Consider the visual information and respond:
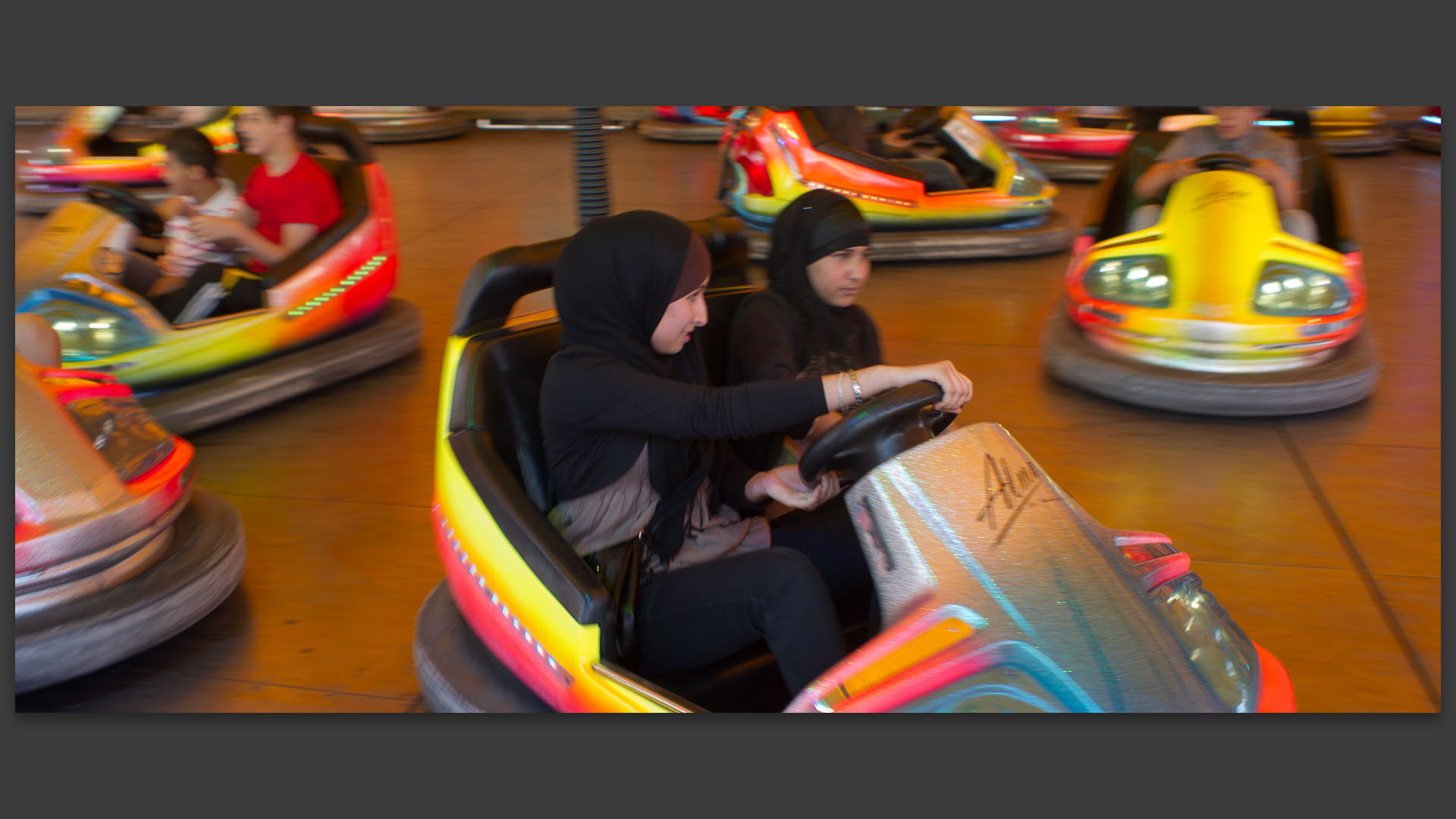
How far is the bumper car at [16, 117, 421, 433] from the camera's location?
229 cm

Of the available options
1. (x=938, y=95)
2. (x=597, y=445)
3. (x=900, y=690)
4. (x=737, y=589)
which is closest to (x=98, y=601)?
(x=597, y=445)

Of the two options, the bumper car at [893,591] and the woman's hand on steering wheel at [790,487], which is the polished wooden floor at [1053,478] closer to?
the bumper car at [893,591]

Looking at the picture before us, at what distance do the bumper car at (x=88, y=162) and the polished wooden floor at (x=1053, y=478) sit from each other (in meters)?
1.79

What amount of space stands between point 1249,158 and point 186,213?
2249mm

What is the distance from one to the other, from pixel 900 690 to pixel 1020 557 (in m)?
0.17

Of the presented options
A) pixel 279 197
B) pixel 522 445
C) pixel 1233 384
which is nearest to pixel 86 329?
pixel 279 197

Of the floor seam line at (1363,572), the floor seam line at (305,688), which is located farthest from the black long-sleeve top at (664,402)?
the floor seam line at (1363,572)

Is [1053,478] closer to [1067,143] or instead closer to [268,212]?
[268,212]

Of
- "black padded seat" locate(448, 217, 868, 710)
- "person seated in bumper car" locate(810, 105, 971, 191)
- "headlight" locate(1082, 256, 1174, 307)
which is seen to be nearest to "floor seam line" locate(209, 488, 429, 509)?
"black padded seat" locate(448, 217, 868, 710)

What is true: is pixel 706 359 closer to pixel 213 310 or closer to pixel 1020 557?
pixel 1020 557

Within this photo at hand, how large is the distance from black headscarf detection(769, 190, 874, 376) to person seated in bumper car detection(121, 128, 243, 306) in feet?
4.74

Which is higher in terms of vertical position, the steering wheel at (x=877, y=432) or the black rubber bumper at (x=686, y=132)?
the steering wheel at (x=877, y=432)

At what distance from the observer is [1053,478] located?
216cm

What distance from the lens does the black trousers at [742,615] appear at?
3.75 feet
